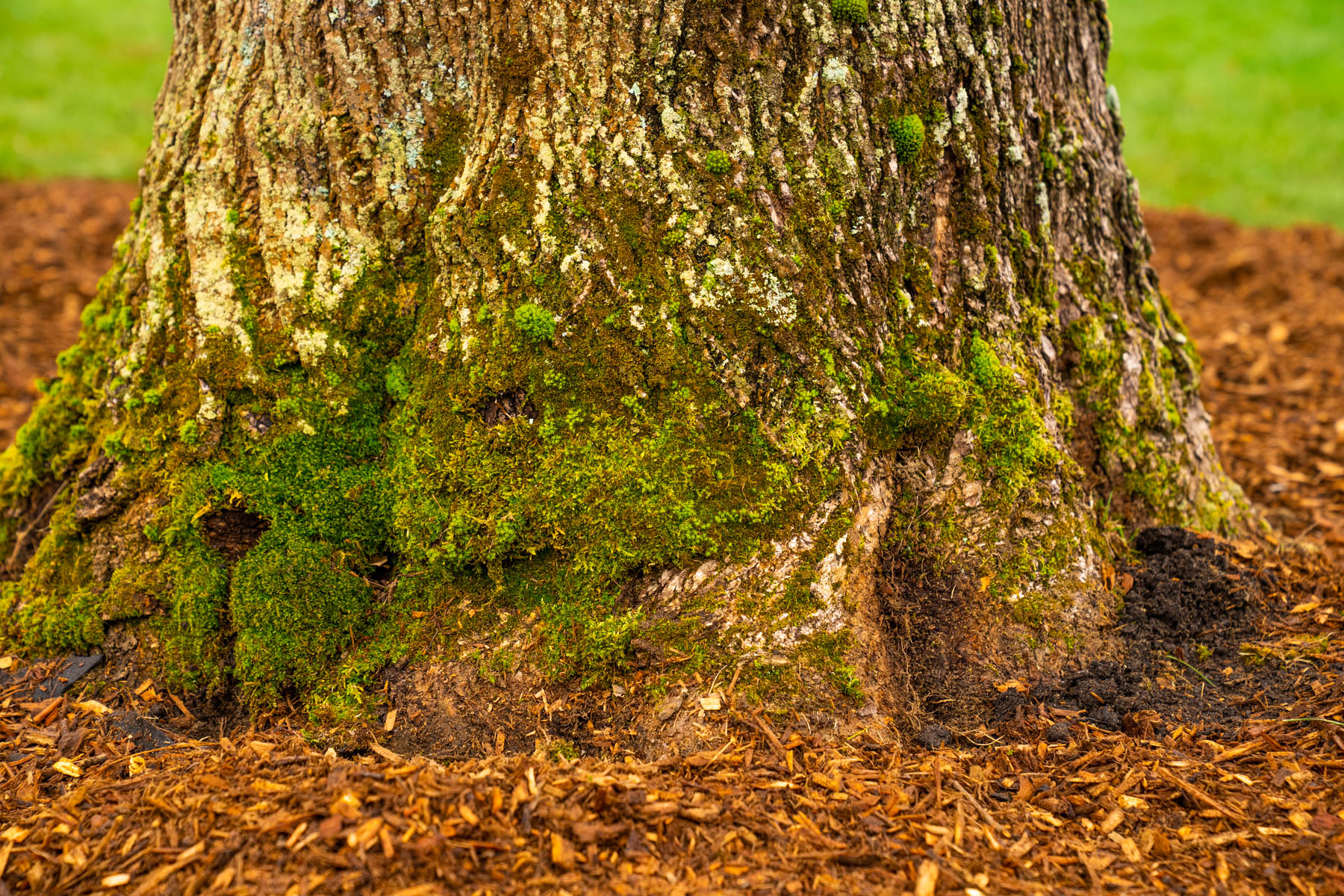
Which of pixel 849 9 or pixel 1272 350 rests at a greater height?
pixel 849 9

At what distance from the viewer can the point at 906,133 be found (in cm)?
245

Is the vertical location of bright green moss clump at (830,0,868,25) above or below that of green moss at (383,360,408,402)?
above

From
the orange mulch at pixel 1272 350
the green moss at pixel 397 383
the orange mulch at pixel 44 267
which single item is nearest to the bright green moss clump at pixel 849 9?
the green moss at pixel 397 383

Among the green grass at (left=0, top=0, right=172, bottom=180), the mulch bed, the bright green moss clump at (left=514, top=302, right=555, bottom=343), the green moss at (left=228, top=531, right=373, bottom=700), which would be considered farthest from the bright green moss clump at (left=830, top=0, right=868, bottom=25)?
the green grass at (left=0, top=0, right=172, bottom=180)

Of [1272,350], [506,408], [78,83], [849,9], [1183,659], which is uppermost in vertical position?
[78,83]

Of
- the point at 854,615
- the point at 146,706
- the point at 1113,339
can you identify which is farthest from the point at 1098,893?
the point at 146,706

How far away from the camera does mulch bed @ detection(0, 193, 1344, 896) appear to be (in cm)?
188

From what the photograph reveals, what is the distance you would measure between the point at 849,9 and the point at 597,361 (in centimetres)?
112

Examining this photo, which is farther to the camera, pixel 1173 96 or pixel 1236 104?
pixel 1173 96

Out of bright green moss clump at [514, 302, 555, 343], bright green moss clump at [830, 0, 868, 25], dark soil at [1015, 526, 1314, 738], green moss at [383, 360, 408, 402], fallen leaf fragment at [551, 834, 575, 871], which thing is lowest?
dark soil at [1015, 526, 1314, 738]

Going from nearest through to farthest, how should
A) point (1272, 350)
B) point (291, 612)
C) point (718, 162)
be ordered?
point (718, 162)
point (291, 612)
point (1272, 350)

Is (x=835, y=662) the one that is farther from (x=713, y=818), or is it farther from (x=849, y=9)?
(x=849, y=9)

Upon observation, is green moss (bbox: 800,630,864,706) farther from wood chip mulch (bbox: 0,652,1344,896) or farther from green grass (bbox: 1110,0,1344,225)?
green grass (bbox: 1110,0,1344,225)

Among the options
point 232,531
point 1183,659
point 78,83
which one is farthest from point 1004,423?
point 78,83
